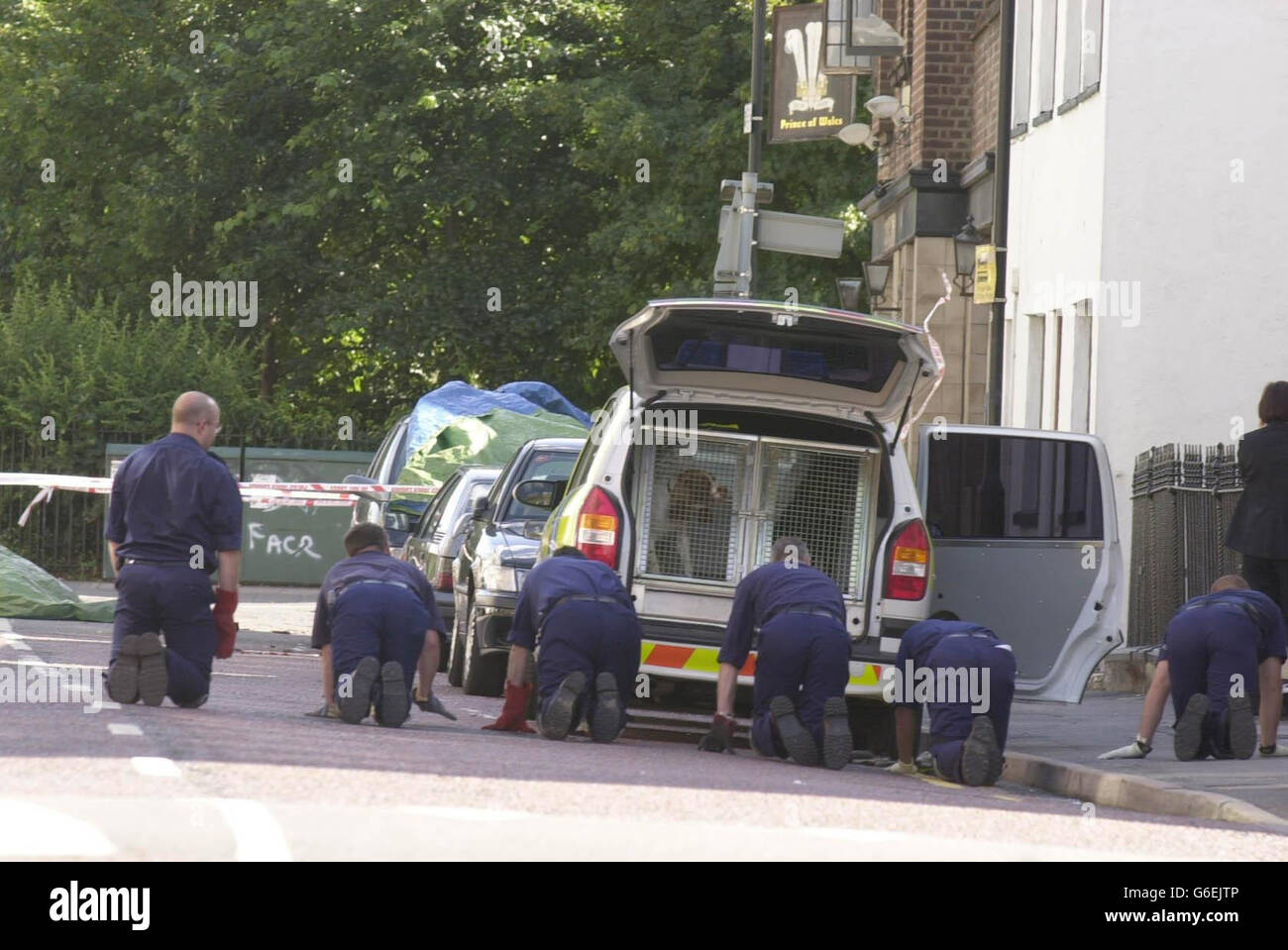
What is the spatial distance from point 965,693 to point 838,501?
167cm

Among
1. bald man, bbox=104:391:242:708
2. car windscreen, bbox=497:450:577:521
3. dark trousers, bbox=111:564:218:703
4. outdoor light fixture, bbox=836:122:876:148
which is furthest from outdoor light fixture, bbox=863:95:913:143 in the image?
dark trousers, bbox=111:564:218:703

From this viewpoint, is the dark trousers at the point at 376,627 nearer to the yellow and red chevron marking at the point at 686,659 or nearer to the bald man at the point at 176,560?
the bald man at the point at 176,560

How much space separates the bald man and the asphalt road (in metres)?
0.22

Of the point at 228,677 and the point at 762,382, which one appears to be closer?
the point at 762,382

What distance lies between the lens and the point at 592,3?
41.5 meters

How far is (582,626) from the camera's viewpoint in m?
12.5

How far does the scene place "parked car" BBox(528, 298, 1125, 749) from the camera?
1300 centimetres

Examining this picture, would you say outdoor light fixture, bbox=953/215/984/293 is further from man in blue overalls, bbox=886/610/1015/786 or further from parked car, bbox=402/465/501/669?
man in blue overalls, bbox=886/610/1015/786

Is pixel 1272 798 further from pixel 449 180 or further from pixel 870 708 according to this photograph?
pixel 449 180

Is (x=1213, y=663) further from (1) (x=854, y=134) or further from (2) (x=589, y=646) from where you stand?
(1) (x=854, y=134)

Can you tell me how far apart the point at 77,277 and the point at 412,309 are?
6628 millimetres

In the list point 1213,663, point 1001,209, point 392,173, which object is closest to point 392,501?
point 1001,209

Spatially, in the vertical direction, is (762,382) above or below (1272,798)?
above
